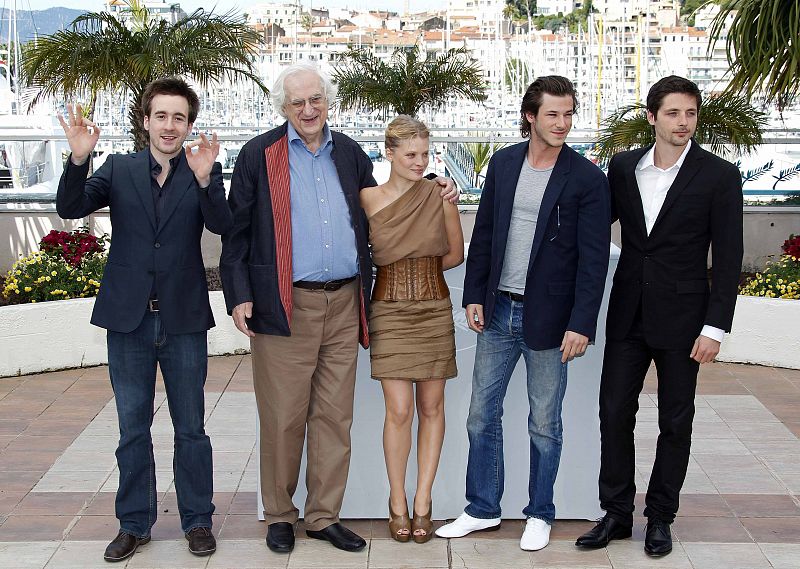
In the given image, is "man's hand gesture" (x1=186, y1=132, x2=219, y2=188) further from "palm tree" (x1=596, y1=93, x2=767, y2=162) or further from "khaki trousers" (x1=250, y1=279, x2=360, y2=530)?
"palm tree" (x1=596, y1=93, x2=767, y2=162)

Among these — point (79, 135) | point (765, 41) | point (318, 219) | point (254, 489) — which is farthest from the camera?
point (765, 41)

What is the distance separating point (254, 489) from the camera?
16.6 feet

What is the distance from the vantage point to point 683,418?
4.17 meters

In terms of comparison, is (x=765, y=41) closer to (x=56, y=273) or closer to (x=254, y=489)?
(x=254, y=489)

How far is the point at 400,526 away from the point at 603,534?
812 mm

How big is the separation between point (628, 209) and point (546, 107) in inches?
20.0

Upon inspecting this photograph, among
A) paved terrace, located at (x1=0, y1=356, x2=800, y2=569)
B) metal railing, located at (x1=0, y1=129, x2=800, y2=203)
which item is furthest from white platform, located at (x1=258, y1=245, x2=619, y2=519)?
metal railing, located at (x1=0, y1=129, x2=800, y2=203)

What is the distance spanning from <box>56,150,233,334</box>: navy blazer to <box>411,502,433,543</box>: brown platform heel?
3.87 ft

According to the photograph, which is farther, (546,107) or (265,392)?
(265,392)

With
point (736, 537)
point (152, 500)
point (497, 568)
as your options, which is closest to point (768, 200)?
point (736, 537)

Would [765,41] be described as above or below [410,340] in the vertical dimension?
above

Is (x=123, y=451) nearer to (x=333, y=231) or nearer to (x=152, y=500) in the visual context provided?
(x=152, y=500)

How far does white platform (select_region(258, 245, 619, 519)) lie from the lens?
4.53 meters

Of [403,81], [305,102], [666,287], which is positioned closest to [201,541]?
[305,102]
